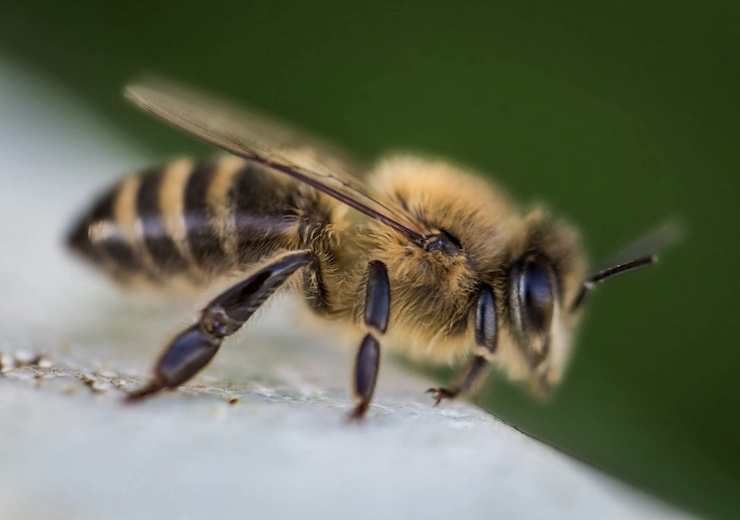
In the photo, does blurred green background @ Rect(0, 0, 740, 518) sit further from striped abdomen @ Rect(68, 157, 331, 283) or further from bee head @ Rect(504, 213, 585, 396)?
striped abdomen @ Rect(68, 157, 331, 283)

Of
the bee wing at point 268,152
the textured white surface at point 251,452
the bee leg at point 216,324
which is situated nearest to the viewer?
the textured white surface at point 251,452

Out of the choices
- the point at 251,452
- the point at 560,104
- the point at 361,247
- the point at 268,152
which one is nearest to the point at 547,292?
the point at 361,247

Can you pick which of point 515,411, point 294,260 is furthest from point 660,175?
point 294,260

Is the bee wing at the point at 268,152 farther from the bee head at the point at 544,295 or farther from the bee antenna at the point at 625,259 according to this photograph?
the bee antenna at the point at 625,259

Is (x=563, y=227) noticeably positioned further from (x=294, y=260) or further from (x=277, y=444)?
(x=277, y=444)

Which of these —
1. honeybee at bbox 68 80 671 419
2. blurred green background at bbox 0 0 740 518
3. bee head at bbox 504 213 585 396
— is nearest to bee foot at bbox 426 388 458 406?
honeybee at bbox 68 80 671 419

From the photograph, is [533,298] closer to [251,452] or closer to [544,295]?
[544,295]

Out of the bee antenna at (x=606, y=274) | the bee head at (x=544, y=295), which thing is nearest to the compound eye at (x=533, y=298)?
the bee head at (x=544, y=295)
